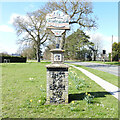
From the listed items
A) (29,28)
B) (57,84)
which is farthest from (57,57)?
(29,28)

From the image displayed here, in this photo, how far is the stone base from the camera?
4.68 meters

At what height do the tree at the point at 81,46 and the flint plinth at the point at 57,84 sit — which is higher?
the tree at the point at 81,46

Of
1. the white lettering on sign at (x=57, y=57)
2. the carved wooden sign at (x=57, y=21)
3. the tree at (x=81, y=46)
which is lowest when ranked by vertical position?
the white lettering on sign at (x=57, y=57)

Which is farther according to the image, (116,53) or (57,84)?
(116,53)

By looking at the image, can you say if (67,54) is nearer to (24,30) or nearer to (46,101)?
(24,30)

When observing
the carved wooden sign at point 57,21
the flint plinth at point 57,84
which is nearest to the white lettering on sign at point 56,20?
the carved wooden sign at point 57,21

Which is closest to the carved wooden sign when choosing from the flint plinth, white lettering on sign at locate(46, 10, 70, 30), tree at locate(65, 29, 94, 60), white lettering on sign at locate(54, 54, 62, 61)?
white lettering on sign at locate(46, 10, 70, 30)

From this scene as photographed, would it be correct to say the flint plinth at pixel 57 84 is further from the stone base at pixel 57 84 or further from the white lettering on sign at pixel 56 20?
the white lettering on sign at pixel 56 20

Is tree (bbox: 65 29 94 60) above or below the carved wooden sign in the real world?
above

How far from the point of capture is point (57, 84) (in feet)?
15.4

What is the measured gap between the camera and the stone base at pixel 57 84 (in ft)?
15.4

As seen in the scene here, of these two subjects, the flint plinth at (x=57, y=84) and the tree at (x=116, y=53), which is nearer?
the flint plinth at (x=57, y=84)

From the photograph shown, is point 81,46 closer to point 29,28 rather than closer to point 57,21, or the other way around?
point 29,28

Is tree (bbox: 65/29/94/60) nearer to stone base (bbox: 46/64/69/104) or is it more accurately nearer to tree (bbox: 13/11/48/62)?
tree (bbox: 13/11/48/62)
